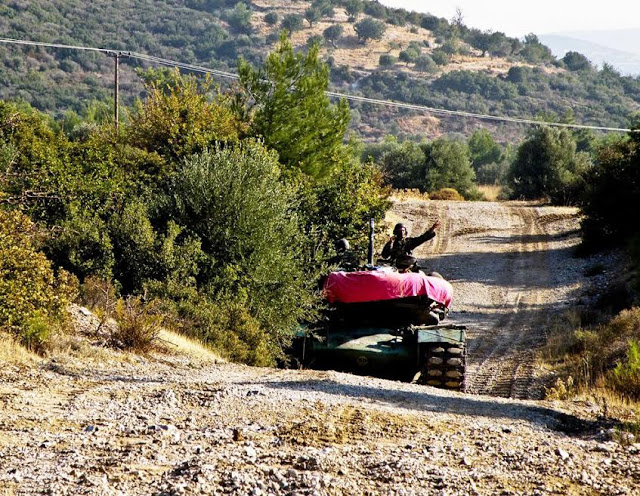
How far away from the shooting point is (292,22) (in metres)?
144

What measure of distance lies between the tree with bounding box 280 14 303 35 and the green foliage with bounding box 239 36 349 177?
352 ft

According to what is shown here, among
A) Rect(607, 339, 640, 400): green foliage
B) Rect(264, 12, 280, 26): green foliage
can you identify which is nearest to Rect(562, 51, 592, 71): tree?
Rect(264, 12, 280, 26): green foliage

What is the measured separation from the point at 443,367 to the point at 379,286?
1.79 m

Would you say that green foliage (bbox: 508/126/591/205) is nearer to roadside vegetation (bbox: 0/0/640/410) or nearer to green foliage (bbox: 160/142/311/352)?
roadside vegetation (bbox: 0/0/640/410)

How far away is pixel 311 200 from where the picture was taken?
80.6 feet

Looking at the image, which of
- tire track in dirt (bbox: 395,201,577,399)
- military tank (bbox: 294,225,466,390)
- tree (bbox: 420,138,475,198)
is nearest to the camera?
military tank (bbox: 294,225,466,390)

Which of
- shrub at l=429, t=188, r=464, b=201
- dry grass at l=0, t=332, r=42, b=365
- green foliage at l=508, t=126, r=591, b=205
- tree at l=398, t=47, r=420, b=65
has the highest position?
tree at l=398, t=47, r=420, b=65

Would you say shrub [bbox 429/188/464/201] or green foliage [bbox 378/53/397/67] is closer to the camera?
shrub [bbox 429/188/464/201]

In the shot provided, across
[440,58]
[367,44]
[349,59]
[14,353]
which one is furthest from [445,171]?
[367,44]

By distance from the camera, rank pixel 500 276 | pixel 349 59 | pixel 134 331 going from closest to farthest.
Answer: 1. pixel 134 331
2. pixel 500 276
3. pixel 349 59

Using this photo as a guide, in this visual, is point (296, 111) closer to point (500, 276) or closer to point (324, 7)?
point (500, 276)

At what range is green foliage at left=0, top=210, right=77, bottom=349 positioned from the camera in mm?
13352

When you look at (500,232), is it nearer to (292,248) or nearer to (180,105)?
(180,105)

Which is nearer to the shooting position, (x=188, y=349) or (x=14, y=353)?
(x=14, y=353)
